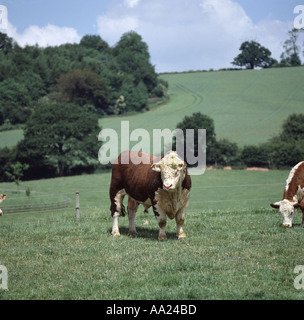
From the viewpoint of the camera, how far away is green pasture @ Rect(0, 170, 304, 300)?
7098mm

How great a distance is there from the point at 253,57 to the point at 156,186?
12155cm

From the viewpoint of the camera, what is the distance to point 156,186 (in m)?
10.9

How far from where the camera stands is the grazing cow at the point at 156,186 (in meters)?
10.5

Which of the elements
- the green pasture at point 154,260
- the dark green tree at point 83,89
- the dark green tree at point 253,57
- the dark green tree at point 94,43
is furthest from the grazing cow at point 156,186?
the dark green tree at point 94,43

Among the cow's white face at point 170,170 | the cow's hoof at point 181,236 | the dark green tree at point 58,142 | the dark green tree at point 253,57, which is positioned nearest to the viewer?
the cow's white face at point 170,170

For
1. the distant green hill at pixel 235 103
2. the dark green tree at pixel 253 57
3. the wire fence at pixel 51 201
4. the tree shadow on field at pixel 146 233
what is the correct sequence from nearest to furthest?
1. the tree shadow on field at pixel 146 233
2. the wire fence at pixel 51 201
3. the distant green hill at pixel 235 103
4. the dark green tree at pixel 253 57

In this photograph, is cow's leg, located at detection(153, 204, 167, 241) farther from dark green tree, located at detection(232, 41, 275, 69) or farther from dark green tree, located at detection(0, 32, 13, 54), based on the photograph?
dark green tree, located at detection(232, 41, 275, 69)

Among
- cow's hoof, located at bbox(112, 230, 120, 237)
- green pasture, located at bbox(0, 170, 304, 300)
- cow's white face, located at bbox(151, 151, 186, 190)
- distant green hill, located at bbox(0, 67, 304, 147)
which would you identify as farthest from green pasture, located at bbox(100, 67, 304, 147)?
cow's white face, located at bbox(151, 151, 186, 190)

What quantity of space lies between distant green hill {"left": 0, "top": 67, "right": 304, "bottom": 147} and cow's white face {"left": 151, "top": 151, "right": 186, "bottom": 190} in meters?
57.3

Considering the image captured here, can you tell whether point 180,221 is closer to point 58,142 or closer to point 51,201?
point 51,201

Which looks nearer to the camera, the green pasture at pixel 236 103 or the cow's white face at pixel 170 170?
the cow's white face at pixel 170 170

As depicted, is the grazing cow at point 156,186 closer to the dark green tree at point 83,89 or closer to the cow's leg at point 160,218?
the cow's leg at point 160,218

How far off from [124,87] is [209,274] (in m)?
102
